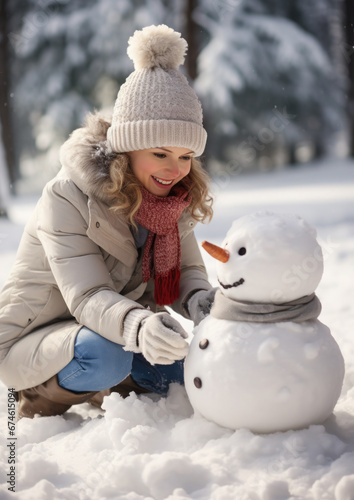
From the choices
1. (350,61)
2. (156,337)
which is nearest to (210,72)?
(350,61)

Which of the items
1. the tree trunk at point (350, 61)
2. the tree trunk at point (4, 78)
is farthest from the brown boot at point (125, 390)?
the tree trunk at point (350, 61)

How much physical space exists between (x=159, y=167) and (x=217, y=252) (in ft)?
1.54

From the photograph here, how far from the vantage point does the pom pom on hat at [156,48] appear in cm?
197

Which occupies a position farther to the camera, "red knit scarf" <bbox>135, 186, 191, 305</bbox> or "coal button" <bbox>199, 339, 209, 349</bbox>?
"red knit scarf" <bbox>135, 186, 191, 305</bbox>

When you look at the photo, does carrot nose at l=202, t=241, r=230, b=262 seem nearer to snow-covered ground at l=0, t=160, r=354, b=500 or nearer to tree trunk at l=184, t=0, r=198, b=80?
snow-covered ground at l=0, t=160, r=354, b=500

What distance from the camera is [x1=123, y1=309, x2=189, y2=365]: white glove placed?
1.65 m

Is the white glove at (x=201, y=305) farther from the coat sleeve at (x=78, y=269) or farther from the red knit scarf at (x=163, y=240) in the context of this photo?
the coat sleeve at (x=78, y=269)

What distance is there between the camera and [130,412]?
1802mm

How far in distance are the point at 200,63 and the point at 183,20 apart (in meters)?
4.58

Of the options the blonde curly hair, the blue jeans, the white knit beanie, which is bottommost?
the blue jeans

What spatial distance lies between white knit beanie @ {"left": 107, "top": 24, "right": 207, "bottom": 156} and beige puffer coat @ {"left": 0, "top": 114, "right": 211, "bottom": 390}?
0.14 meters

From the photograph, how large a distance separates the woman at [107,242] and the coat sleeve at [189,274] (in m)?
0.03

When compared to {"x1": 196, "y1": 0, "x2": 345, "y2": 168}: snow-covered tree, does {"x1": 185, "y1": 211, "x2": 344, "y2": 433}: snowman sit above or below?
below

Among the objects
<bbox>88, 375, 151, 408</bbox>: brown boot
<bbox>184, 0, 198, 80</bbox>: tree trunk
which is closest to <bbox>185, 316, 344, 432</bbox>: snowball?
<bbox>88, 375, 151, 408</bbox>: brown boot
